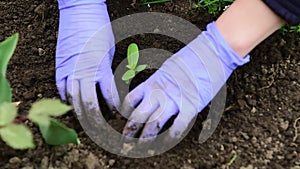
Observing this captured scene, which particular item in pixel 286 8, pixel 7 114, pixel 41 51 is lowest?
pixel 41 51

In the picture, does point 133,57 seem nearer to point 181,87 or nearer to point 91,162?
point 181,87

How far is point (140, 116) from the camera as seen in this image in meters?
1.23

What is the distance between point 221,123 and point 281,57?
1.03 ft

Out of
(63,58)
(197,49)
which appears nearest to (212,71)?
(197,49)

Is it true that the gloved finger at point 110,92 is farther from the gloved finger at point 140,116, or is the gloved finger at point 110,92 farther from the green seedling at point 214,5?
the green seedling at point 214,5

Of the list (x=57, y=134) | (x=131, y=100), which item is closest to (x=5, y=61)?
(x=57, y=134)

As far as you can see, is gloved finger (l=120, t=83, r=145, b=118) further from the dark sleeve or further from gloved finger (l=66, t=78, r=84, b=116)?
the dark sleeve

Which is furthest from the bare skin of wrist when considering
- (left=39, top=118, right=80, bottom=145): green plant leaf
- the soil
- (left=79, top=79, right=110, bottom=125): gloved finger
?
(left=39, top=118, right=80, bottom=145): green plant leaf

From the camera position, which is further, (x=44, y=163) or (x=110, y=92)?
(x=110, y=92)

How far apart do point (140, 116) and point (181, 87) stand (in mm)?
A: 131

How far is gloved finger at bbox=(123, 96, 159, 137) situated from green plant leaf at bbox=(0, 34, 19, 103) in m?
0.28

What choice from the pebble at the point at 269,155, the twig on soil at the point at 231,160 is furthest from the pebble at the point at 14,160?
the pebble at the point at 269,155

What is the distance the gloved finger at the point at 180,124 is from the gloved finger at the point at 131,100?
11 cm

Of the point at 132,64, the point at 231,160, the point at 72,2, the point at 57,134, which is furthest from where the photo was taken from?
the point at 72,2
